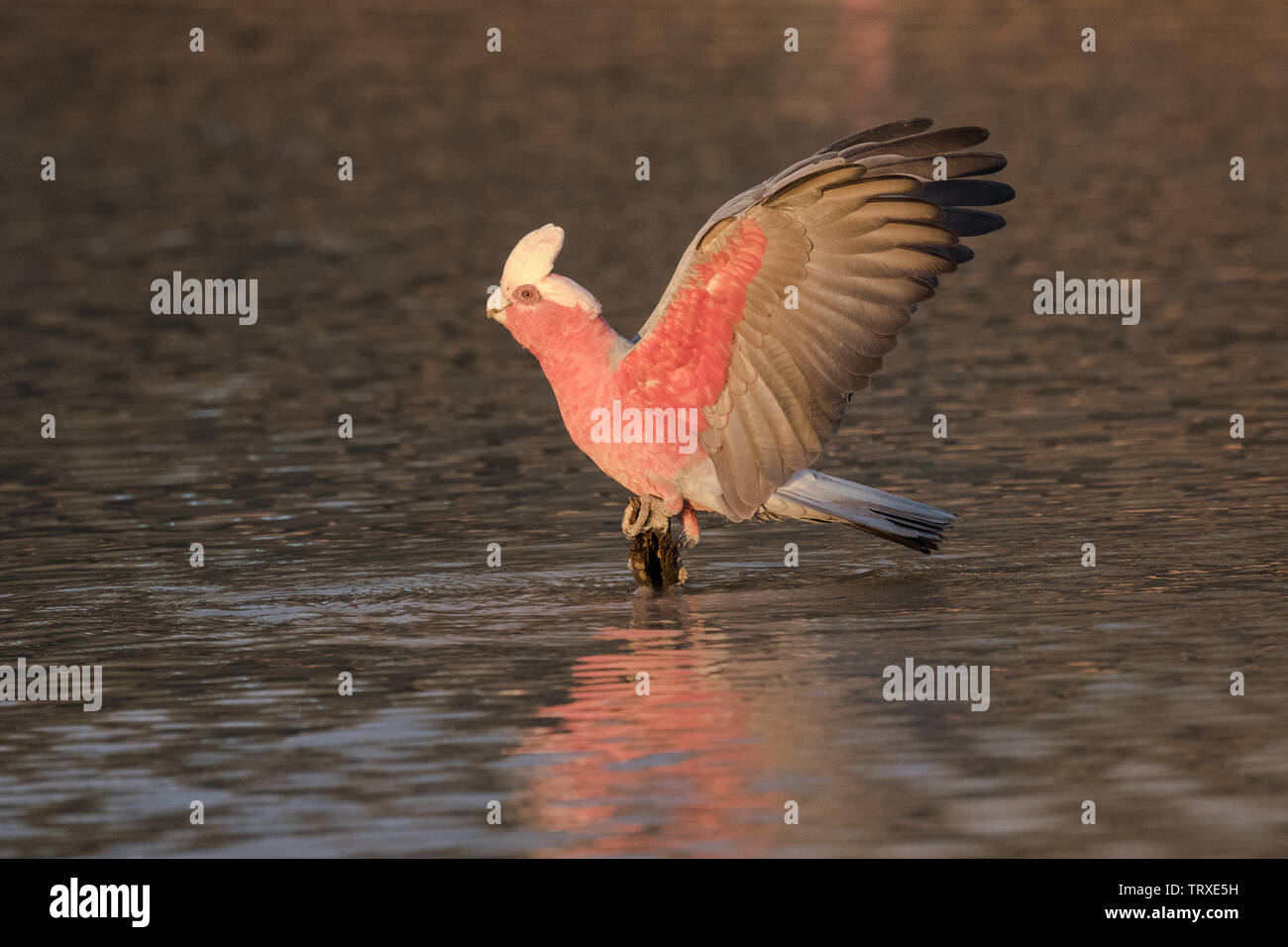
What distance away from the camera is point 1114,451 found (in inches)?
671

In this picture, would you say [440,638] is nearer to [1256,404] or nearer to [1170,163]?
[1256,404]

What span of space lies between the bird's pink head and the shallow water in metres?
1.61

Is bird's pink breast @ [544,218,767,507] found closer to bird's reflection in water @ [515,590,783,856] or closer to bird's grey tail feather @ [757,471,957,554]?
bird's grey tail feather @ [757,471,957,554]

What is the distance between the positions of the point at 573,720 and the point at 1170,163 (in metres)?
24.7

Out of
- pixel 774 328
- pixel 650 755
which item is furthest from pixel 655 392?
pixel 650 755

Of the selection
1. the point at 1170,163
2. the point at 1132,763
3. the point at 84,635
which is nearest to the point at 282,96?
the point at 1170,163

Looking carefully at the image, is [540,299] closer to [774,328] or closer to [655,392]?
[655,392]

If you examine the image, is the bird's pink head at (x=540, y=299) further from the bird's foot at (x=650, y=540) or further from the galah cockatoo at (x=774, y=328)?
the bird's foot at (x=650, y=540)

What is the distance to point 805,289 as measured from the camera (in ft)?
41.3

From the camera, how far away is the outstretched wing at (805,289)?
12.2m

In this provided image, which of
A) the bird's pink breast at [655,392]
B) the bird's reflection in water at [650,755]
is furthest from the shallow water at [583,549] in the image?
the bird's pink breast at [655,392]

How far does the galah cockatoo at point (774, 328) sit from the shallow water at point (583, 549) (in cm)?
71

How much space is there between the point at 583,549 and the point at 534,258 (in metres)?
2.63

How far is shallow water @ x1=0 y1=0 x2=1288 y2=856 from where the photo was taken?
999 centimetres
